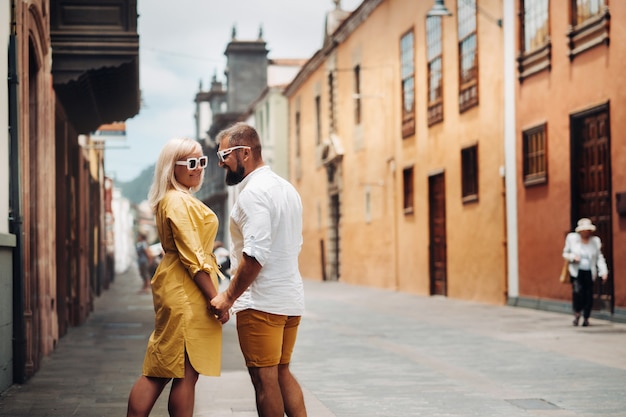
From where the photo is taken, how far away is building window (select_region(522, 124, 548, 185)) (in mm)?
19078

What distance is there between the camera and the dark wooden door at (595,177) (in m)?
16.9

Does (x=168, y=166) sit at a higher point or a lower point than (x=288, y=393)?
higher

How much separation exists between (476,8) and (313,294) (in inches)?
359

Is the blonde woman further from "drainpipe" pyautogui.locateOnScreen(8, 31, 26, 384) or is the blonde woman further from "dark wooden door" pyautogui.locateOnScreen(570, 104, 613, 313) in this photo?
"dark wooden door" pyautogui.locateOnScreen(570, 104, 613, 313)

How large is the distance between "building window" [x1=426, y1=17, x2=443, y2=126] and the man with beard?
19683 millimetres

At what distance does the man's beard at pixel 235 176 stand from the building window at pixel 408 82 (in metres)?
21.8

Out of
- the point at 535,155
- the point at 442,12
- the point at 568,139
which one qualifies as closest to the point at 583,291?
the point at 568,139

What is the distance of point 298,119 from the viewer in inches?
1780

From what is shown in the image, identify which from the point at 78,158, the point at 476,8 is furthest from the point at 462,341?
the point at 476,8

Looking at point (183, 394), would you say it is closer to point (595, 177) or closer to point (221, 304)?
point (221, 304)

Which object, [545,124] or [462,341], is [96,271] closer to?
[545,124]

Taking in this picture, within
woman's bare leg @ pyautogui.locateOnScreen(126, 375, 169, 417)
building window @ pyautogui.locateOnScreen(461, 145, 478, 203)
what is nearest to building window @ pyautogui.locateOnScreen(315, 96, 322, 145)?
building window @ pyautogui.locateOnScreen(461, 145, 478, 203)

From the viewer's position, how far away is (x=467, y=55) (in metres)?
23.2

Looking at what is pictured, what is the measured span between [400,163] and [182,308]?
23.3m
